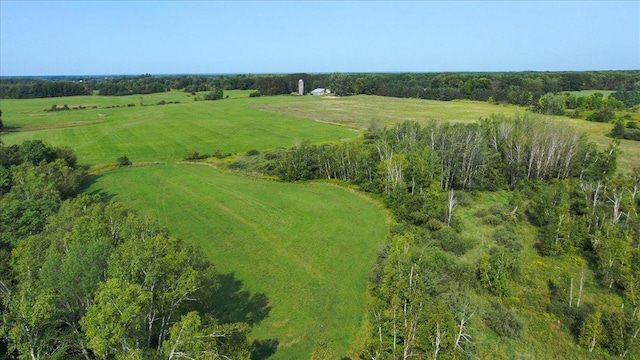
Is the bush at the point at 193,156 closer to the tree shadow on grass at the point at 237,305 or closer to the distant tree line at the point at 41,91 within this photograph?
the tree shadow on grass at the point at 237,305

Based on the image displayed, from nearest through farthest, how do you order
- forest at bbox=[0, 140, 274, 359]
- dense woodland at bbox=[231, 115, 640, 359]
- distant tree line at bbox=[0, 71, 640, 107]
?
forest at bbox=[0, 140, 274, 359] → dense woodland at bbox=[231, 115, 640, 359] → distant tree line at bbox=[0, 71, 640, 107]

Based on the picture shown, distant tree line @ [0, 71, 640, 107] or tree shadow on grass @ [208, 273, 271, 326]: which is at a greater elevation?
distant tree line @ [0, 71, 640, 107]

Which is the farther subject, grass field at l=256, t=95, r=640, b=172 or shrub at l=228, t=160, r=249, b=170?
grass field at l=256, t=95, r=640, b=172

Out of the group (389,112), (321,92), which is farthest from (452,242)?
(321,92)

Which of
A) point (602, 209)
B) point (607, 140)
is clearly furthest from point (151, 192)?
point (607, 140)

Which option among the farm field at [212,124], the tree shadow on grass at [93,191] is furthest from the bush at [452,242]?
the tree shadow on grass at [93,191]

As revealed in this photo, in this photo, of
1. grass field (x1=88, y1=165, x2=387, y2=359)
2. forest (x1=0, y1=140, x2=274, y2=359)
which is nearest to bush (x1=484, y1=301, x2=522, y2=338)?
grass field (x1=88, y1=165, x2=387, y2=359)

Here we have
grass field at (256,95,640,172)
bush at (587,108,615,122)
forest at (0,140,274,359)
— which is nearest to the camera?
forest at (0,140,274,359)

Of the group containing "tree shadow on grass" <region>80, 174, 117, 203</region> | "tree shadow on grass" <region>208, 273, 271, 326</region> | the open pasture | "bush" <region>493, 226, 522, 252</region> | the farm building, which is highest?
the farm building

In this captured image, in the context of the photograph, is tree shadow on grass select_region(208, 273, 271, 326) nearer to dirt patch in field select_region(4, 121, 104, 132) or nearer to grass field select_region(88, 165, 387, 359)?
grass field select_region(88, 165, 387, 359)

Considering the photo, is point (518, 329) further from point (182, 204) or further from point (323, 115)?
point (323, 115)

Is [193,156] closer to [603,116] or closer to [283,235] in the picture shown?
[283,235]
